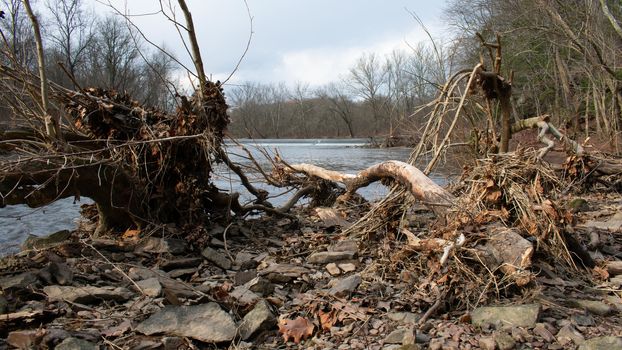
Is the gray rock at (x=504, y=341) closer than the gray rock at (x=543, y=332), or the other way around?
the gray rock at (x=504, y=341)

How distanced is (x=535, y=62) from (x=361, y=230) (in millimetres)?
21442

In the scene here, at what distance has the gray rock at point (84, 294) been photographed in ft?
12.0

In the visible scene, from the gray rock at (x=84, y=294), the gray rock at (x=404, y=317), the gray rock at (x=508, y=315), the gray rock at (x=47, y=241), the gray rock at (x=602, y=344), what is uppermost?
the gray rock at (x=47, y=241)

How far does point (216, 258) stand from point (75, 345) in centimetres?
219

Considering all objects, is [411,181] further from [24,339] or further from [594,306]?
[24,339]

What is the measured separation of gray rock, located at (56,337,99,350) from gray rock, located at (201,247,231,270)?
203cm

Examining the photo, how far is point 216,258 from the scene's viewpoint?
504cm

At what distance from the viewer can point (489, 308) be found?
3.22 m

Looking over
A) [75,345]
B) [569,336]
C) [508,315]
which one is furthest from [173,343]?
[569,336]

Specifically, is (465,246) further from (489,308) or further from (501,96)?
(501,96)

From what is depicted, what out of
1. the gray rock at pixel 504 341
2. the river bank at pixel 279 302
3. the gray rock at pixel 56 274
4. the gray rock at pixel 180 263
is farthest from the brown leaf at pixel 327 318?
the gray rock at pixel 56 274

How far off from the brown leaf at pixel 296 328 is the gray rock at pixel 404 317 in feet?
1.82

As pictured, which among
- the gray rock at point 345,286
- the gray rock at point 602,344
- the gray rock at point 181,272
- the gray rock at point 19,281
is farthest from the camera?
the gray rock at point 181,272

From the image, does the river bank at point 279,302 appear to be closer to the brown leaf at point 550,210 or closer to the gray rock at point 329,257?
the gray rock at point 329,257
